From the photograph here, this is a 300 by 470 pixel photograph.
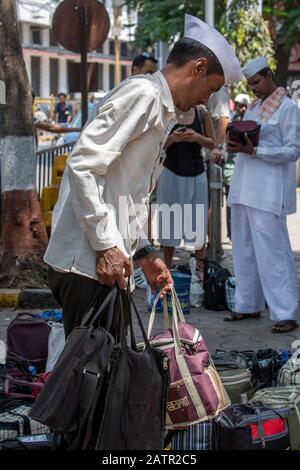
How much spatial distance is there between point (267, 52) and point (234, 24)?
2.60 ft

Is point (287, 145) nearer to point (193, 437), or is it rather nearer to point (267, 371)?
point (267, 371)

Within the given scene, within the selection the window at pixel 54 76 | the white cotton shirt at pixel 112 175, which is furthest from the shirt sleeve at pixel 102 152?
the window at pixel 54 76

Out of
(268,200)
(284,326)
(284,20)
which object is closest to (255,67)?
(268,200)

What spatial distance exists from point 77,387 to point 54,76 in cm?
5154

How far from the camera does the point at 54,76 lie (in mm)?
54000

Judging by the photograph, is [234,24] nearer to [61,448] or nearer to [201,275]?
[201,275]

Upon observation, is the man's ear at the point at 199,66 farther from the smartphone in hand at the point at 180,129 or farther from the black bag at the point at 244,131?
the smartphone in hand at the point at 180,129

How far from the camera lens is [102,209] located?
3.65 meters

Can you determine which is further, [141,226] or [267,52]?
[267,52]

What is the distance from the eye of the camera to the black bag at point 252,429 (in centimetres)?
436

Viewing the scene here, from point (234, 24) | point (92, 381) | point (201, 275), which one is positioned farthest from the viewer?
point (234, 24)

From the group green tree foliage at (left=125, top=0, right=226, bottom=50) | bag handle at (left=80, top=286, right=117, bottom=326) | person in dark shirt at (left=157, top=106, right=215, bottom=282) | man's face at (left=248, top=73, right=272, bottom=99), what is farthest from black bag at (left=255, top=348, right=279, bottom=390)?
green tree foliage at (left=125, top=0, right=226, bottom=50)

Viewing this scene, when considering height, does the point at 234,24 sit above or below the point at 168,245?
above
